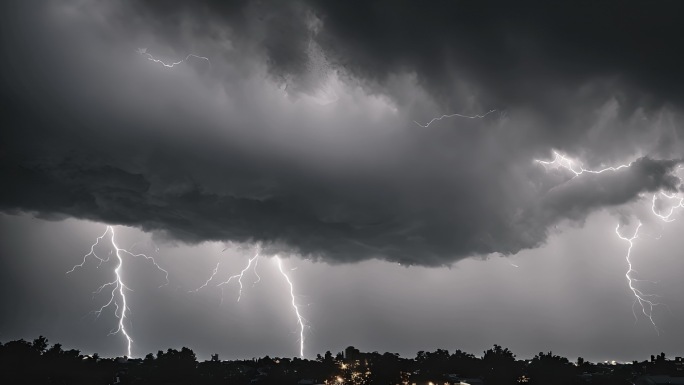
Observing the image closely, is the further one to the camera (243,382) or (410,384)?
(243,382)

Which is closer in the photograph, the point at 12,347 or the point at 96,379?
the point at 96,379

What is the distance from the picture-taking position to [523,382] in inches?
2744

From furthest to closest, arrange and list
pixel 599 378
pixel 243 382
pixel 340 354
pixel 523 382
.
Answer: pixel 340 354
pixel 243 382
pixel 599 378
pixel 523 382

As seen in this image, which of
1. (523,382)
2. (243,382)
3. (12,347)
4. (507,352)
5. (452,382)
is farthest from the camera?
(507,352)

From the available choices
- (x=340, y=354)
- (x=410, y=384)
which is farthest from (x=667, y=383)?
(x=340, y=354)

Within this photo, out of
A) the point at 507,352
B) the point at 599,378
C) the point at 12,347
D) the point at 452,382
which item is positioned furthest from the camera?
the point at 507,352

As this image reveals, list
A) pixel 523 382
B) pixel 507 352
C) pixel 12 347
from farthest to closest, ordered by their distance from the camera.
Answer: pixel 507 352 → pixel 12 347 → pixel 523 382

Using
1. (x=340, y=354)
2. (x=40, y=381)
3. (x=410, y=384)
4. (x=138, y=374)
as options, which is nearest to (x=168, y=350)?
(x=138, y=374)

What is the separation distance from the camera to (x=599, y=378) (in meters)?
77.2

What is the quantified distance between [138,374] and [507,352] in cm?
A: 10510

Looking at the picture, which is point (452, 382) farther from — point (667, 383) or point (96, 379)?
point (96, 379)

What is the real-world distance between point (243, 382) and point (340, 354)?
11702 cm

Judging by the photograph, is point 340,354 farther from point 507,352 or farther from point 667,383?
point 667,383

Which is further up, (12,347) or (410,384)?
(12,347)
